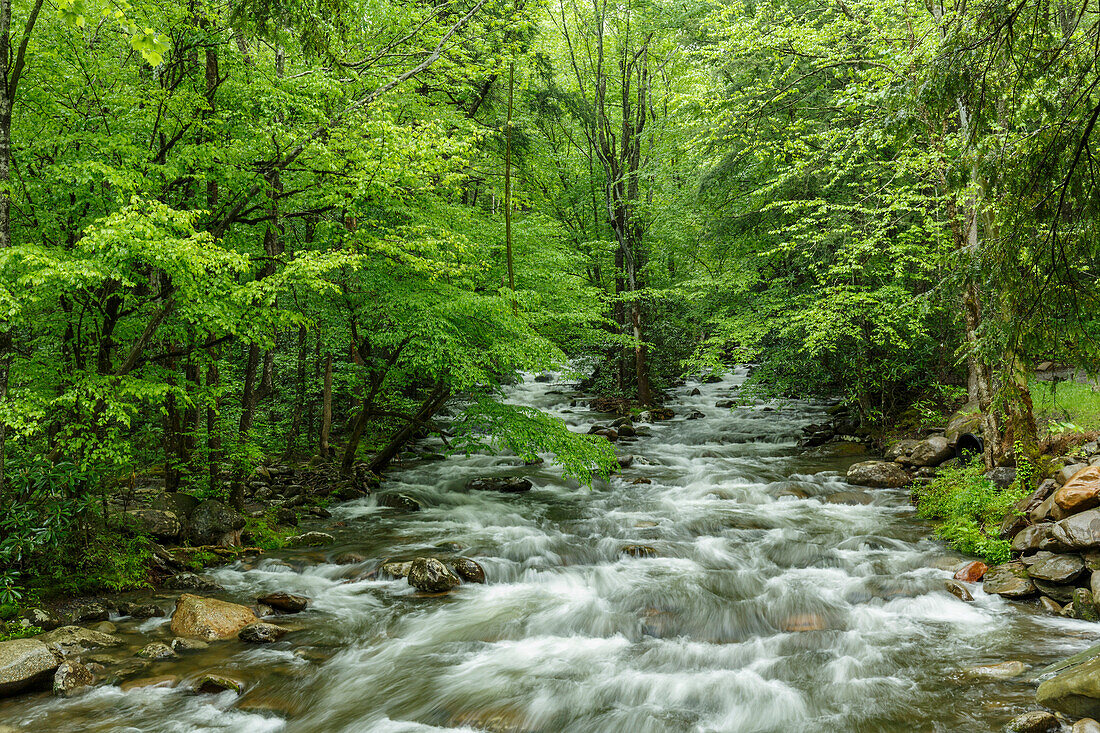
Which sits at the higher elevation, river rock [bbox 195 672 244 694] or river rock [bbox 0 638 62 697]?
river rock [bbox 0 638 62 697]

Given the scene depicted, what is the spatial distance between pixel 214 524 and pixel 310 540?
1.42 metres

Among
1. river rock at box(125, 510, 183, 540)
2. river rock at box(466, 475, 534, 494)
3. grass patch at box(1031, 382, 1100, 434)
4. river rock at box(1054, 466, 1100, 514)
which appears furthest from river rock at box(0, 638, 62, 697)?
grass patch at box(1031, 382, 1100, 434)

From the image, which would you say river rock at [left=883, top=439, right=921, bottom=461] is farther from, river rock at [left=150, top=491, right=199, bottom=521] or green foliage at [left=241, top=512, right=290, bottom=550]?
river rock at [left=150, top=491, right=199, bottom=521]

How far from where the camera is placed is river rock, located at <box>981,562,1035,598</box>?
6844mm

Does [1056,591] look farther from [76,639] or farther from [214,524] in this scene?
[214,524]

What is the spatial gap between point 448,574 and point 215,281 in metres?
4.65

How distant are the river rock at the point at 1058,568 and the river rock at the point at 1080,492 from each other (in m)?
0.63

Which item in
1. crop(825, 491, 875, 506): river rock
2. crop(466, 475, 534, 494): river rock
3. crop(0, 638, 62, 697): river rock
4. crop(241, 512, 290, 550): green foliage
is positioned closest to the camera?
crop(0, 638, 62, 697): river rock

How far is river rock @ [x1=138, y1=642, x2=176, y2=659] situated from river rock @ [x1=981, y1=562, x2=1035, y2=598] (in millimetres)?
8912

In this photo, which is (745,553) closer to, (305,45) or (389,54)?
(305,45)

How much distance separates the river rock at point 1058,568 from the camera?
662cm

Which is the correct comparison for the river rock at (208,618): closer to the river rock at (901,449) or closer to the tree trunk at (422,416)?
the tree trunk at (422,416)

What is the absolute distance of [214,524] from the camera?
9227 millimetres

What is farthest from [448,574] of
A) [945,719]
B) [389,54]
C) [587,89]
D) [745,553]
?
[587,89]
